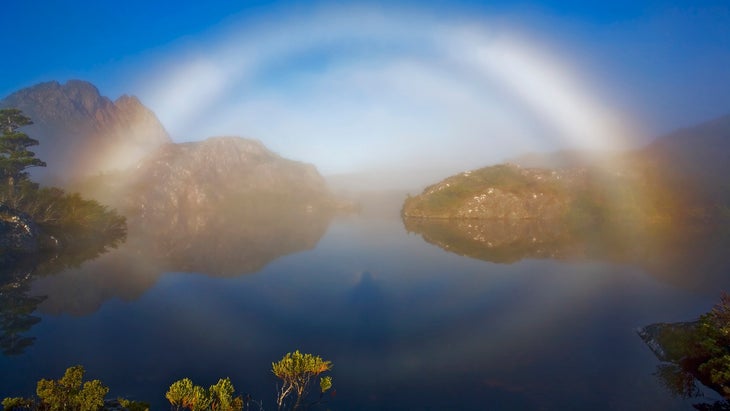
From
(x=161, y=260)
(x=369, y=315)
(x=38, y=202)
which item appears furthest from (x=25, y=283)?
(x=369, y=315)

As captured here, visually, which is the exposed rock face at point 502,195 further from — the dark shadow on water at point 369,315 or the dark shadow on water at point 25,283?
the dark shadow on water at point 25,283

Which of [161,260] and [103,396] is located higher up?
[161,260]

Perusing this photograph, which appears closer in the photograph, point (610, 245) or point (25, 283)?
point (25, 283)

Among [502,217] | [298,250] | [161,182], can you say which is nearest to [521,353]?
[298,250]

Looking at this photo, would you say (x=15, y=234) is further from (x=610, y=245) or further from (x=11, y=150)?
(x=610, y=245)

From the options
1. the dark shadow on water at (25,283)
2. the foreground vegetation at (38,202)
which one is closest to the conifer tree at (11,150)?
the foreground vegetation at (38,202)

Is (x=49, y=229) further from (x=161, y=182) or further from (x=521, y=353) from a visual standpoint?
(x=161, y=182)

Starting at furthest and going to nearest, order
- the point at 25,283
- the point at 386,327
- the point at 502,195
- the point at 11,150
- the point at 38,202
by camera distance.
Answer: the point at 502,195, the point at 11,150, the point at 38,202, the point at 25,283, the point at 386,327
